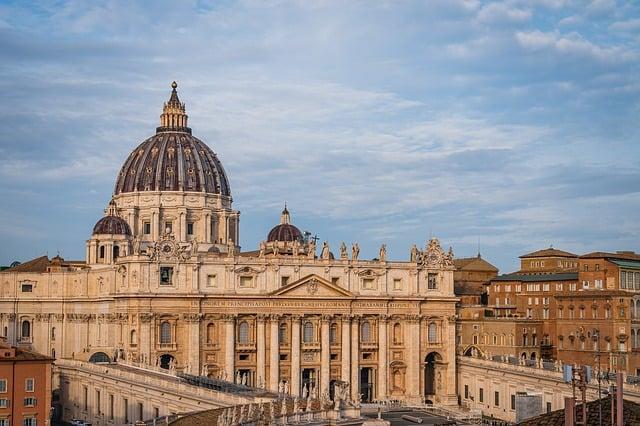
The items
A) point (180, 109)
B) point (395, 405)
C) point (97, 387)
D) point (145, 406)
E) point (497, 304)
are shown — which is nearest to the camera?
point (145, 406)

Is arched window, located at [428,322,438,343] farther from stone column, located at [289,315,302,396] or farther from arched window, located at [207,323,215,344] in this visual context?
arched window, located at [207,323,215,344]

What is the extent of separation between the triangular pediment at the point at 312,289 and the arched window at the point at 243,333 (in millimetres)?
4120

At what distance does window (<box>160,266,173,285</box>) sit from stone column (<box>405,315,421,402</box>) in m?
24.1

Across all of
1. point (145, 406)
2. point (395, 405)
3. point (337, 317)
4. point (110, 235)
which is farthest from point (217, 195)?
point (145, 406)

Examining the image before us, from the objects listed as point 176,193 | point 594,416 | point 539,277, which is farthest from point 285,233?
point 594,416

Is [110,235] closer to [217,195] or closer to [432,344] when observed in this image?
[217,195]

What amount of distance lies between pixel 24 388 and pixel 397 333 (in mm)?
45064

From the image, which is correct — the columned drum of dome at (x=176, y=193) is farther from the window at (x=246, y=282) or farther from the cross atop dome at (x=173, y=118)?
the window at (x=246, y=282)

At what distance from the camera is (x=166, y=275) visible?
10700cm

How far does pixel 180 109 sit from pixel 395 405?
60622mm

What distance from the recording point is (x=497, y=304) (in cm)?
13725

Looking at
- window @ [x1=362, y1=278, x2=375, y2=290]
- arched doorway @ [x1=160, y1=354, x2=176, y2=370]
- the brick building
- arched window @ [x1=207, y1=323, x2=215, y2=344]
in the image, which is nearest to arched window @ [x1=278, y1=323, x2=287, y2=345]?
arched window @ [x1=207, y1=323, x2=215, y2=344]

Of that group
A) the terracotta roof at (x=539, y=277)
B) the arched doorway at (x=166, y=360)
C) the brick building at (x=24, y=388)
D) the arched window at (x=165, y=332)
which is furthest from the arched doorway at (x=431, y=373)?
the brick building at (x=24, y=388)

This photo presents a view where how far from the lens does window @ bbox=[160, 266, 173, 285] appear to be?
107 m
